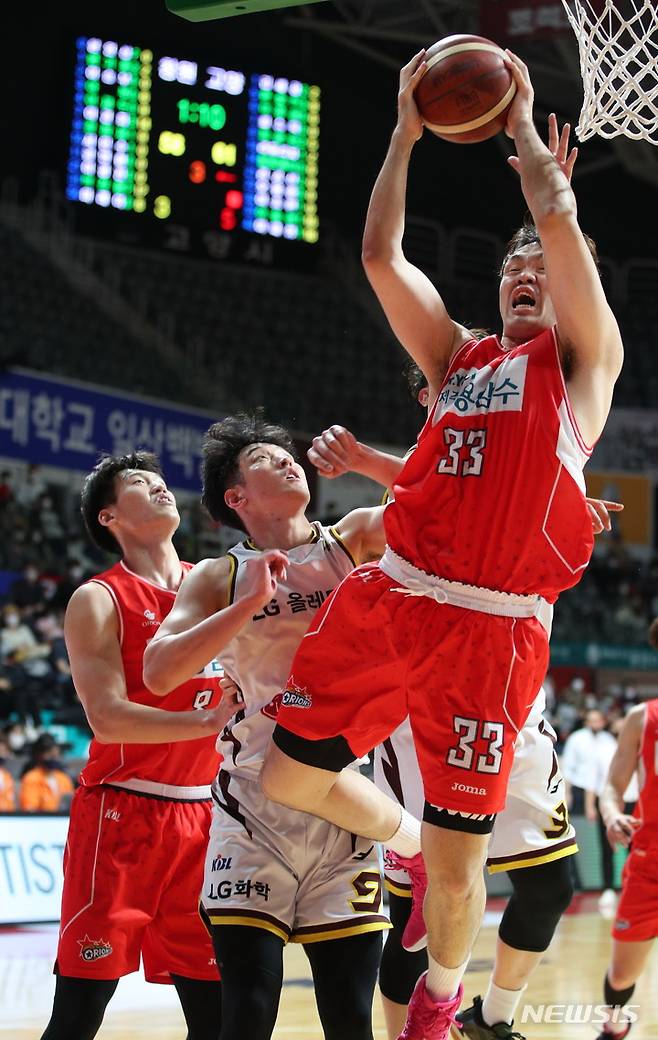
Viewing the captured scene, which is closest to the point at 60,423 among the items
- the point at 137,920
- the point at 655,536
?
the point at 655,536

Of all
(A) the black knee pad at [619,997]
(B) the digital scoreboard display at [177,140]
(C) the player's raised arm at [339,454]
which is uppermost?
(B) the digital scoreboard display at [177,140]

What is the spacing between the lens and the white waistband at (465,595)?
317 centimetres

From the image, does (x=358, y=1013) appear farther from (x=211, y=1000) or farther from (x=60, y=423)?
(x=60, y=423)

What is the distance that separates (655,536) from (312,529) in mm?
18668

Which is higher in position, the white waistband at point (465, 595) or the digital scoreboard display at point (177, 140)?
the digital scoreboard display at point (177, 140)

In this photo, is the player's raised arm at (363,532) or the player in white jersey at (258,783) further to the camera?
the player's raised arm at (363,532)

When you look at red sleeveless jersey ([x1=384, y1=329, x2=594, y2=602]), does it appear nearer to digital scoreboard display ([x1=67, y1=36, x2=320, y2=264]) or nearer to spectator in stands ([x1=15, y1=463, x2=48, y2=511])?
spectator in stands ([x1=15, y1=463, x2=48, y2=511])

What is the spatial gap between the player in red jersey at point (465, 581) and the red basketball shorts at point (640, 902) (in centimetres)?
242

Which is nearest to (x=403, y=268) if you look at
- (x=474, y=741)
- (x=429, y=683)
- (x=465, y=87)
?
(x=465, y=87)

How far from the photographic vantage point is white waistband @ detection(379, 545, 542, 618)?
3.17m

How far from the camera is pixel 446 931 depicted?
3154mm

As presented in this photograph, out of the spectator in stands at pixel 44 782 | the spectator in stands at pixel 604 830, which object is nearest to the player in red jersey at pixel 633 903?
the spectator in stands at pixel 44 782

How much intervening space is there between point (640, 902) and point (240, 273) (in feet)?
53.7

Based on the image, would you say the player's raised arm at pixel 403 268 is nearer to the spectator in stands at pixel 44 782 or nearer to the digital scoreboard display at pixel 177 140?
the spectator in stands at pixel 44 782
